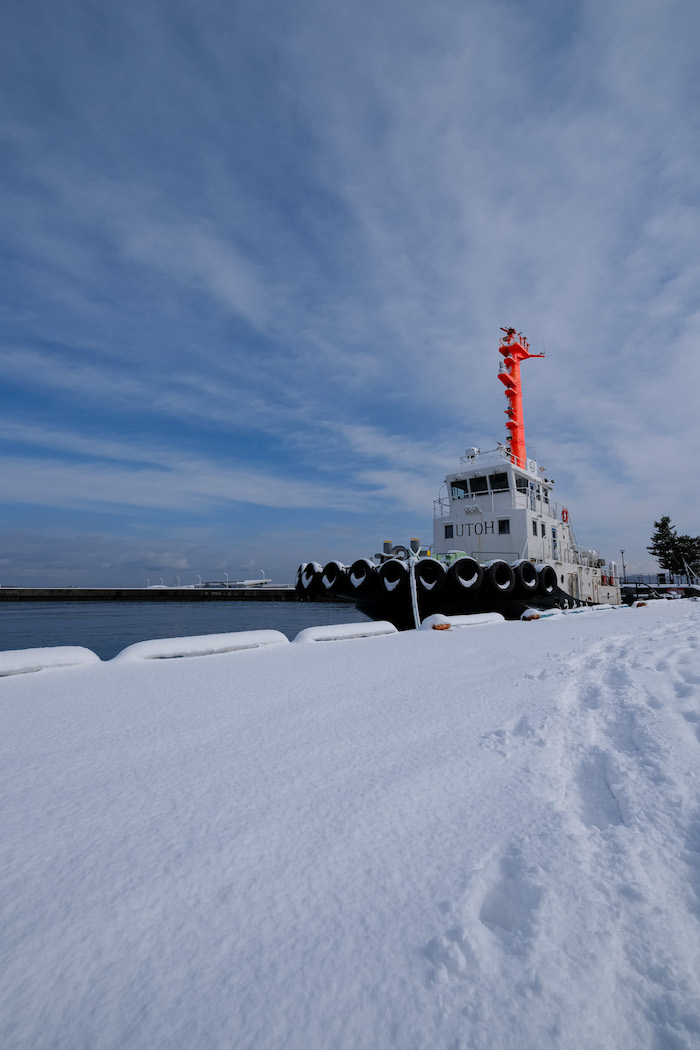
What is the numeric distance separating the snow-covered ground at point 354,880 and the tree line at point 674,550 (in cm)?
5560

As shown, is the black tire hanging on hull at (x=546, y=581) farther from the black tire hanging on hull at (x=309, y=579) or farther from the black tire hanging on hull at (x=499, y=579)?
the black tire hanging on hull at (x=309, y=579)

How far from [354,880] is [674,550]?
58.4m

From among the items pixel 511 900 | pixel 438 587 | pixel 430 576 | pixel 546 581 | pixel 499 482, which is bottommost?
pixel 511 900

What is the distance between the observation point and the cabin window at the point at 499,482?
1750cm

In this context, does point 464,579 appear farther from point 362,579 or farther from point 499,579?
point 362,579

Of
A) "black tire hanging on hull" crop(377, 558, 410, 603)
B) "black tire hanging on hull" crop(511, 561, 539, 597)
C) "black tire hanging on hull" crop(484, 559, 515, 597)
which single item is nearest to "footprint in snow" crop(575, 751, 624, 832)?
"black tire hanging on hull" crop(377, 558, 410, 603)

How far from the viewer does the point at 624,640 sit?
622 cm

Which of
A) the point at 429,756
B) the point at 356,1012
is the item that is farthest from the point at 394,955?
the point at 429,756

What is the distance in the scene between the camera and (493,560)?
16.8m

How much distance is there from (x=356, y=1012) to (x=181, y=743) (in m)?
1.76

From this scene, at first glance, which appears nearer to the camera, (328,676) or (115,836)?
(115,836)

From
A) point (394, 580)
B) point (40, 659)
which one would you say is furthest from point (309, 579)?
point (40, 659)

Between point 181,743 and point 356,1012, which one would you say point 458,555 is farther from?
point 356,1012

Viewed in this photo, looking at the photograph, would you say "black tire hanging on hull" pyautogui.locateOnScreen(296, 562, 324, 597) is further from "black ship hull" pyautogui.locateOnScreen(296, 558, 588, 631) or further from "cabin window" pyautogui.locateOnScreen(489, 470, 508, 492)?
"cabin window" pyautogui.locateOnScreen(489, 470, 508, 492)
